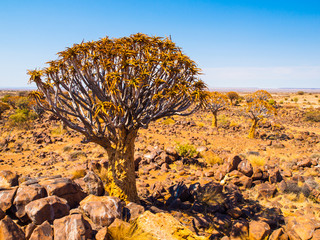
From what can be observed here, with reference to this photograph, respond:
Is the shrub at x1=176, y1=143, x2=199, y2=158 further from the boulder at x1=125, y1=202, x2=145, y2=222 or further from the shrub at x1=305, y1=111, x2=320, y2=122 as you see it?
the shrub at x1=305, y1=111, x2=320, y2=122

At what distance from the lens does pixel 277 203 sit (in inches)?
261

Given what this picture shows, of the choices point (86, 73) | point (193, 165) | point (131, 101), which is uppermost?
point (86, 73)

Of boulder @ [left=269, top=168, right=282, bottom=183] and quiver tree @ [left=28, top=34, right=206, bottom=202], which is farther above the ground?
quiver tree @ [left=28, top=34, right=206, bottom=202]

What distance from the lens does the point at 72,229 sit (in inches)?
139

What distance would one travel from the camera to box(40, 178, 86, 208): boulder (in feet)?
15.9

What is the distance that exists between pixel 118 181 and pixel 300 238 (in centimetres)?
465

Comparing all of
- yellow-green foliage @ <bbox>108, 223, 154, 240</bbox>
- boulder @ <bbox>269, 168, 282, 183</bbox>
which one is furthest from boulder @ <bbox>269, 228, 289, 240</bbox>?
boulder @ <bbox>269, 168, 282, 183</bbox>

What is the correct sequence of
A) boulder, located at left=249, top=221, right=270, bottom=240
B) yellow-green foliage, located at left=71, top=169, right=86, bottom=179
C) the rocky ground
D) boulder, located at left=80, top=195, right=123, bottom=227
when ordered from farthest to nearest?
1. yellow-green foliage, located at left=71, top=169, right=86, bottom=179
2. boulder, located at left=249, top=221, right=270, bottom=240
3. boulder, located at left=80, top=195, right=123, bottom=227
4. the rocky ground

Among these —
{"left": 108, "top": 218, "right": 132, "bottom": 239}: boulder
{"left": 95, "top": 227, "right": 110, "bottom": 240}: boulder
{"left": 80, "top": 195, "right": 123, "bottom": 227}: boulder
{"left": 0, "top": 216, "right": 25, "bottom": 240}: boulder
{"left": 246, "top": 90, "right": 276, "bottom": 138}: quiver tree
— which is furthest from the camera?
{"left": 246, "top": 90, "right": 276, "bottom": 138}: quiver tree

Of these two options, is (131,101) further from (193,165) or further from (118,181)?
(193,165)

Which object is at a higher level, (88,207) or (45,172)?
(88,207)

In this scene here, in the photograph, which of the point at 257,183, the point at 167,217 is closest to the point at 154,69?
the point at 167,217

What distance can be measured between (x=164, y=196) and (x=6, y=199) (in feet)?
14.9

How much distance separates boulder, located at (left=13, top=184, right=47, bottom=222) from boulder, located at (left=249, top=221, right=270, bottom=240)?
4.98m
